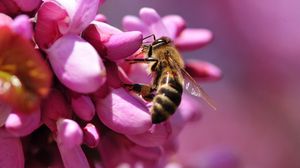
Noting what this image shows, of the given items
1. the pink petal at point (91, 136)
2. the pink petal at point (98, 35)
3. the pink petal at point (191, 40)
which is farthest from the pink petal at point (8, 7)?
the pink petal at point (191, 40)

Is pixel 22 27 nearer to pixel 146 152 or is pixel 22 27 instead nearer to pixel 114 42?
pixel 114 42

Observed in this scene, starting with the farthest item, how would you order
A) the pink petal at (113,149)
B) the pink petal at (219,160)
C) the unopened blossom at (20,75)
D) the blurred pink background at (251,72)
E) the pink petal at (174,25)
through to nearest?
1. the blurred pink background at (251,72)
2. the pink petal at (219,160)
3. the pink petal at (174,25)
4. the pink petal at (113,149)
5. the unopened blossom at (20,75)

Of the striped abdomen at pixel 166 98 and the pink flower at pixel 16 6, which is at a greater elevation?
the pink flower at pixel 16 6

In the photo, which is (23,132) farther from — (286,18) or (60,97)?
(286,18)

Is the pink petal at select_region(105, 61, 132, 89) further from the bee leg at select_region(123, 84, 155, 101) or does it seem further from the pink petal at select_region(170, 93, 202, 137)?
the pink petal at select_region(170, 93, 202, 137)

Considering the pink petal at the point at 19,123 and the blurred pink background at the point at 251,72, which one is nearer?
the pink petal at the point at 19,123

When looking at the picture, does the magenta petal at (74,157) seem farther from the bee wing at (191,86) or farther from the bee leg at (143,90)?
the bee wing at (191,86)
